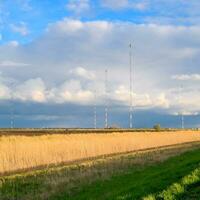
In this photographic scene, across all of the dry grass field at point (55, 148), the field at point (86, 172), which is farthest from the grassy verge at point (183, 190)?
the dry grass field at point (55, 148)

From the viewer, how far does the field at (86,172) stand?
18797 millimetres

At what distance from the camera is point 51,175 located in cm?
2995

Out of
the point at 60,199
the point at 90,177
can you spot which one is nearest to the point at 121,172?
the point at 90,177

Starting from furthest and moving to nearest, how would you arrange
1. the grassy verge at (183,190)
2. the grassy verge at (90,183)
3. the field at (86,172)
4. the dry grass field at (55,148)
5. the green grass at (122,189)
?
the dry grass field at (55,148), the grassy verge at (90,183), the field at (86,172), the green grass at (122,189), the grassy verge at (183,190)

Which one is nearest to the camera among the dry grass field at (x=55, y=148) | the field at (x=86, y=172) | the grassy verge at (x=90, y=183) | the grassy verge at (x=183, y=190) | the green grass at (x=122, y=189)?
the grassy verge at (x=183, y=190)

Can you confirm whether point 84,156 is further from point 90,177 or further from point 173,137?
point 173,137

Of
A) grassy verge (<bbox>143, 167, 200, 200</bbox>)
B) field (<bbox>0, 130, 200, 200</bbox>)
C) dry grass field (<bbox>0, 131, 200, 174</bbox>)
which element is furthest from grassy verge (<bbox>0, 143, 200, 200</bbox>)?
dry grass field (<bbox>0, 131, 200, 174</bbox>)

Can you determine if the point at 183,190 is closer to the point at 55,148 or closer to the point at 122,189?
the point at 122,189

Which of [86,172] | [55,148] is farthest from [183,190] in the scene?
[55,148]

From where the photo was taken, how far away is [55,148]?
42.6 m

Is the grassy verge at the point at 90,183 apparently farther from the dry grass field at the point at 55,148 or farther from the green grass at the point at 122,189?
the dry grass field at the point at 55,148

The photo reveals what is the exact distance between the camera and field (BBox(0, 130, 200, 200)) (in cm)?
1880

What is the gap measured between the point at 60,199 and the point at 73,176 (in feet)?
24.0

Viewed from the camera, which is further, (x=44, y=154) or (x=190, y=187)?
(x=44, y=154)
